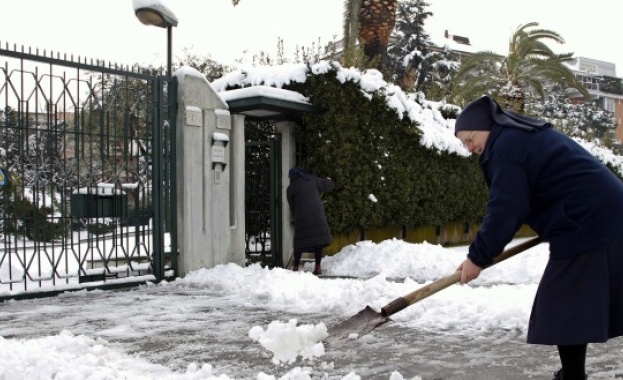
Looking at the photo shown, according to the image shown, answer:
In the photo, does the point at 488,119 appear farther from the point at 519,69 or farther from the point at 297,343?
the point at 519,69

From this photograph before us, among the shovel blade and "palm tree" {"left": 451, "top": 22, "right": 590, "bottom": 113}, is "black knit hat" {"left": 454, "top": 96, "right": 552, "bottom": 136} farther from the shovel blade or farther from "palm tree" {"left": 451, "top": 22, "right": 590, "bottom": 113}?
"palm tree" {"left": 451, "top": 22, "right": 590, "bottom": 113}

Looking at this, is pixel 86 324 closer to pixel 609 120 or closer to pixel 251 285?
pixel 251 285

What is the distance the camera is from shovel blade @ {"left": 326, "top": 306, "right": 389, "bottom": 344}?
13.3ft

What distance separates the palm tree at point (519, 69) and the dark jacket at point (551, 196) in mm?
19645

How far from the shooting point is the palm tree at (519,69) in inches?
882

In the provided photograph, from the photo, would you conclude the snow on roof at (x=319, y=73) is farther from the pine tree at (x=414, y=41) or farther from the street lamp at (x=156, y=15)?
the pine tree at (x=414, y=41)

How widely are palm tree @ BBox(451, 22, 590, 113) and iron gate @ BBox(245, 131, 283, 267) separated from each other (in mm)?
13185

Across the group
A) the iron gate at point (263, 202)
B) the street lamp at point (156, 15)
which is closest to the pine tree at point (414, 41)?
the iron gate at point (263, 202)

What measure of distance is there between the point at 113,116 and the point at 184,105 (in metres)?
1.05

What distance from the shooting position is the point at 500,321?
5.56 m

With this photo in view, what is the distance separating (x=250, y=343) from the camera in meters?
5.19

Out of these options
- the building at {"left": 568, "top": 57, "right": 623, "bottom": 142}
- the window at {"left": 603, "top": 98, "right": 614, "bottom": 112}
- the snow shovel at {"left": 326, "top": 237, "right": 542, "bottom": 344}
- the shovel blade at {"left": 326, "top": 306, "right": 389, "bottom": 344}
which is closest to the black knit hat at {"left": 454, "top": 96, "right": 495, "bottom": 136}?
the snow shovel at {"left": 326, "top": 237, "right": 542, "bottom": 344}

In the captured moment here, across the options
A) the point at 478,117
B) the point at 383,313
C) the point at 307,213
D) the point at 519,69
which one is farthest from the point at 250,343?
the point at 519,69

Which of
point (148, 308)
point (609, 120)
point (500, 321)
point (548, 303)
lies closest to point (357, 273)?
point (148, 308)
